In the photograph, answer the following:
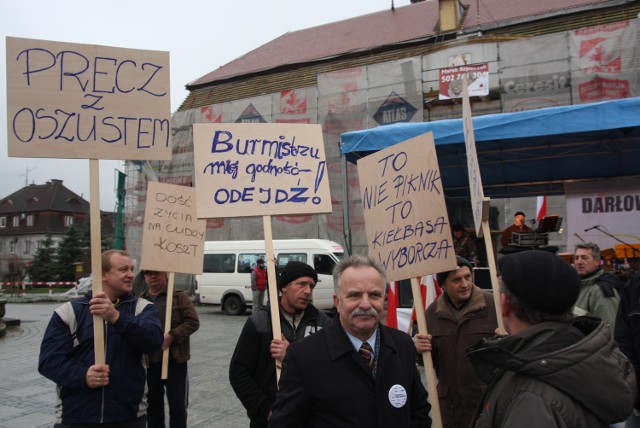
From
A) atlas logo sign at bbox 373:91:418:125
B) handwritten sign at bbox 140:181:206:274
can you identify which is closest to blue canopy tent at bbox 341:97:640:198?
handwritten sign at bbox 140:181:206:274

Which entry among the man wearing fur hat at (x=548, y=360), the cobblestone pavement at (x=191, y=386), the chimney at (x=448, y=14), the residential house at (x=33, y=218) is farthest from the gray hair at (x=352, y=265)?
the residential house at (x=33, y=218)

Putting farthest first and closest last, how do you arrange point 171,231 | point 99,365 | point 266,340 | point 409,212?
point 171,231 → point 409,212 → point 266,340 → point 99,365

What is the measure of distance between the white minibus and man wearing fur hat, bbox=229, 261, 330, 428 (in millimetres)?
10734

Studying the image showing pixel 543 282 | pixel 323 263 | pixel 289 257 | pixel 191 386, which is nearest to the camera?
pixel 543 282

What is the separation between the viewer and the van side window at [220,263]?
49.3ft

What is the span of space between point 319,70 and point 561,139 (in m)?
13.8

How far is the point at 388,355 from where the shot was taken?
189 centimetres

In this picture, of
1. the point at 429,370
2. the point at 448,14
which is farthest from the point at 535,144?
the point at 448,14

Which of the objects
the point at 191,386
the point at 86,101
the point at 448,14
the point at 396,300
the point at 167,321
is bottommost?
the point at 191,386

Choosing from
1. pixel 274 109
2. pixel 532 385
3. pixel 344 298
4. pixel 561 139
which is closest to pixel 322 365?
pixel 344 298

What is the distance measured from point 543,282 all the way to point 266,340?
1.67m

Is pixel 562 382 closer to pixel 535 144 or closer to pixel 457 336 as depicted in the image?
pixel 457 336

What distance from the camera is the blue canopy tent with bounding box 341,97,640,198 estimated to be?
21.7 ft

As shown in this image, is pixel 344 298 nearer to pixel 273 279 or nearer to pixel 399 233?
pixel 273 279
